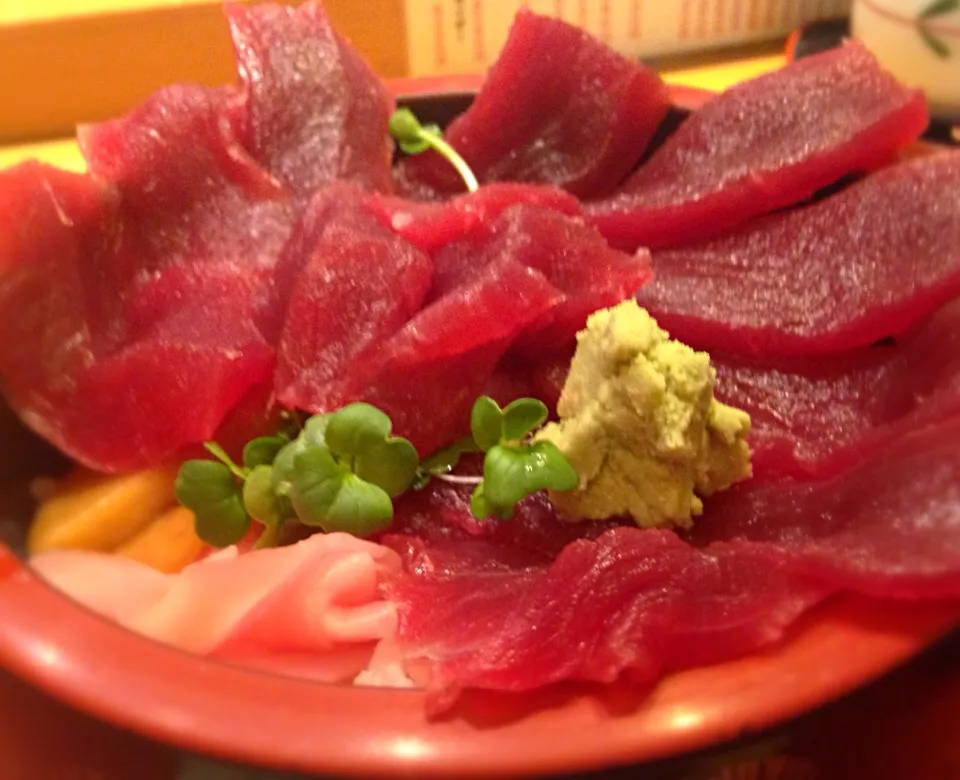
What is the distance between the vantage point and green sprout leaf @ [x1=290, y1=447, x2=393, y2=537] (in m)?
0.68

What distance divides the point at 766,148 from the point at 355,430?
50cm

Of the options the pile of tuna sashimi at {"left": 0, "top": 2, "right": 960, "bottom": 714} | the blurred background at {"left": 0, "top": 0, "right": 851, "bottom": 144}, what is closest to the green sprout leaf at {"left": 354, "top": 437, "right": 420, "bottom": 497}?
the pile of tuna sashimi at {"left": 0, "top": 2, "right": 960, "bottom": 714}

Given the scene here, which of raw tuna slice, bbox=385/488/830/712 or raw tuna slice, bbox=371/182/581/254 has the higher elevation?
raw tuna slice, bbox=371/182/581/254

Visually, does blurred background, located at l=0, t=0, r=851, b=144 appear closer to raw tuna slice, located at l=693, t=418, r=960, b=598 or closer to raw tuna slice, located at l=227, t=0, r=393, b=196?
raw tuna slice, located at l=227, t=0, r=393, b=196

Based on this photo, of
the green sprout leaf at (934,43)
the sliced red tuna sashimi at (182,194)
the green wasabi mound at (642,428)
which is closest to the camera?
the green wasabi mound at (642,428)

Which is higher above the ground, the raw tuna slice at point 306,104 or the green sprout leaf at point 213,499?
the raw tuna slice at point 306,104

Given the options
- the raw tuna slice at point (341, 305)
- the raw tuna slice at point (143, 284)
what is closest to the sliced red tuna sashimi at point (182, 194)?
the raw tuna slice at point (143, 284)

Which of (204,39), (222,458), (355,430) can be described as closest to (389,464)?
(355,430)

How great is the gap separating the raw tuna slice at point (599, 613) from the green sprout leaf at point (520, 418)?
100mm

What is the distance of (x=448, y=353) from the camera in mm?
735

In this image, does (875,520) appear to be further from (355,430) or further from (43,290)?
(43,290)

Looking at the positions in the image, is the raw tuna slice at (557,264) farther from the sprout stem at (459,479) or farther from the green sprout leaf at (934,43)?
the green sprout leaf at (934,43)

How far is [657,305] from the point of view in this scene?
82 centimetres

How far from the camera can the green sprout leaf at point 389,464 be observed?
0.70 metres
